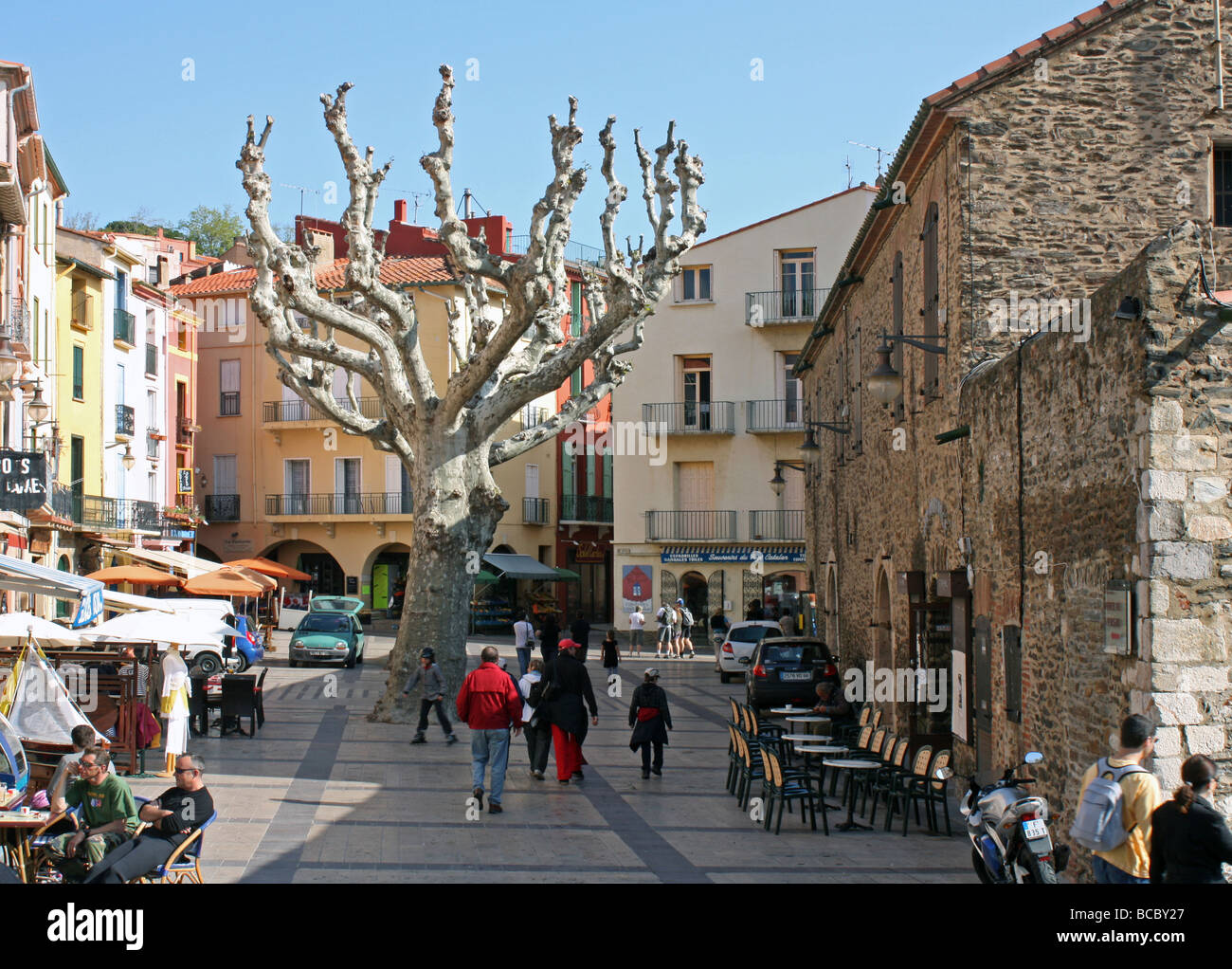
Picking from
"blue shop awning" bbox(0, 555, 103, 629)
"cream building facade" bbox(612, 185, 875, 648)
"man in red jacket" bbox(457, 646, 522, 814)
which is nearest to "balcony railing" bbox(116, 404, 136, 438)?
"cream building facade" bbox(612, 185, 875, 648)

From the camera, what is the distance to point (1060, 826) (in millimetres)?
10484

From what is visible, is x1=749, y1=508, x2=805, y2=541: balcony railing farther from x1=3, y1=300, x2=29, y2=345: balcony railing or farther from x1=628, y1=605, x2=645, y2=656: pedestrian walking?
x1=3, y1=300, x2=29, y2=345: balcony railing

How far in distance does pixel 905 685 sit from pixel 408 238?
42.2 metres

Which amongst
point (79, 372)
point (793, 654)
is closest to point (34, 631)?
point (793, 654)

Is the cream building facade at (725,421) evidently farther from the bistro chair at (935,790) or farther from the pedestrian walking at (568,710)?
the bistro chair at (935,790)

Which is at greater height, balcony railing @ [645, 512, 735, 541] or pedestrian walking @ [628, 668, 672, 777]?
balcony railing @ [645, 512, 735, 541]

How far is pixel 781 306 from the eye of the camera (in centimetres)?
4350

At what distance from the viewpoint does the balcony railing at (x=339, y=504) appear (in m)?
50.1

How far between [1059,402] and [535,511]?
42.1 meters

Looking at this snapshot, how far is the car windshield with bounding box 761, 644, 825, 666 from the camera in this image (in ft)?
75.5

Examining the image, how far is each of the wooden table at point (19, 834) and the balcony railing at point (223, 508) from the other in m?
44.8

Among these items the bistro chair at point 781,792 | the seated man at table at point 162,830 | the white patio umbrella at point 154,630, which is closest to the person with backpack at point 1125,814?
the bistro chair at point 781,792

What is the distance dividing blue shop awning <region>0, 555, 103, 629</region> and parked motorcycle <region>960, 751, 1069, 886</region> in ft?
35.0

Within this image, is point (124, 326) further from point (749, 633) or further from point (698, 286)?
point (749, 633)
